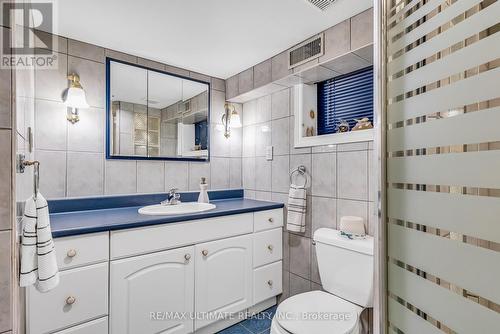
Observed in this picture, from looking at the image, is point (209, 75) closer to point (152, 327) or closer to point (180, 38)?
point (180, 38)

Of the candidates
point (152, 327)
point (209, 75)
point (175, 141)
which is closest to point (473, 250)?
point (152, 327)

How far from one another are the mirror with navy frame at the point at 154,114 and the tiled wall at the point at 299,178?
49 centimetres

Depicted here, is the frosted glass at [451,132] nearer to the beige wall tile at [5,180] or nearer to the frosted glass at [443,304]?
the frosted glass at [443,304]

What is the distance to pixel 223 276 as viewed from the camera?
1.76 m

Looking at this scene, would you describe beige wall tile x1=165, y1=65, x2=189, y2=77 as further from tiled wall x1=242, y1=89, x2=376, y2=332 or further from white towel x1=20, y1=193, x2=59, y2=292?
white towel x1=20, y1=193, x2=59, y2=292

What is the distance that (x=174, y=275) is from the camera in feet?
5.03

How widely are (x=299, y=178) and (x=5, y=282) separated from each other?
173 cm

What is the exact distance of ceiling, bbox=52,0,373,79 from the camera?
140 cm

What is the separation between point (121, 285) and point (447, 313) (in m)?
1.44

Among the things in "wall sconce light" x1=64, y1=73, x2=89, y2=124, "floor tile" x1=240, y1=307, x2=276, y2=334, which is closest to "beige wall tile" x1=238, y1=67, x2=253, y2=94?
"wall sconce light" x1=64, y1=73, x2=89, y2=124

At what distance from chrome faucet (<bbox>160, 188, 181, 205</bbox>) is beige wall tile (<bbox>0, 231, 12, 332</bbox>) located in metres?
1.29

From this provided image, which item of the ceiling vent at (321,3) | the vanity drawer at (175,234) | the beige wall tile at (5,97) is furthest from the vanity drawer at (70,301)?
the ceiling vent at (321,3)

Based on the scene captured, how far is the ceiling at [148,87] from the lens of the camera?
1876 millimetres

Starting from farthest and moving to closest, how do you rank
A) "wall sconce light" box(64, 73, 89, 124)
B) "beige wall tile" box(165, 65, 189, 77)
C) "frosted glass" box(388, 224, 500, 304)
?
"beige wall tile" box(165, 65, 189, 77) → "wall sconce light" box(64, 73, 89, 124) → "frosted glass" box(388, 224, 500, 304)
